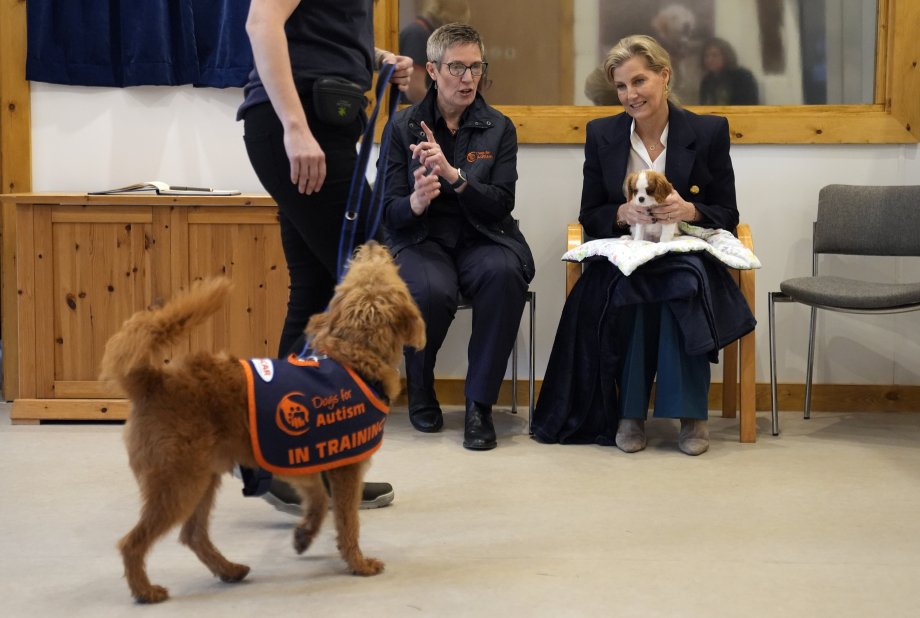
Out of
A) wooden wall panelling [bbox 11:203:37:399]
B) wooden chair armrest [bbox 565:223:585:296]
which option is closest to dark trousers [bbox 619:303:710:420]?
wooden chair armrest [bbox 565:223:585:296]

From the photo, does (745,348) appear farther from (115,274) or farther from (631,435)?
(115,274)

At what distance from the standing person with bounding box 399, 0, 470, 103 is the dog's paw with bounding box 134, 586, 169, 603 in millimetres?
2539

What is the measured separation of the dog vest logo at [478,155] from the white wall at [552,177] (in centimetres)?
48

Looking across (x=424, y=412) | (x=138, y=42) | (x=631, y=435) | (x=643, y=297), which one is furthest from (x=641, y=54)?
(x=138, y=42)

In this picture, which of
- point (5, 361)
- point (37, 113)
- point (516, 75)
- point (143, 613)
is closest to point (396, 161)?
point (516, 75)

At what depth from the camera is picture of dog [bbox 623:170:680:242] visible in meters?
3.51

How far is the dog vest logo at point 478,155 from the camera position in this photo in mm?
3705

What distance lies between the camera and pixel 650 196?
3.52 metres

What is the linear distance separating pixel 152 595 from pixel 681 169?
2379 millimetres

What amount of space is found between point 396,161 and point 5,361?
185 cm

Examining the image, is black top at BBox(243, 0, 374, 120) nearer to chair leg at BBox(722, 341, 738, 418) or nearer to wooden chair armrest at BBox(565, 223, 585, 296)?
wooden chair armrest at BBox(565, 223, 585, 296)

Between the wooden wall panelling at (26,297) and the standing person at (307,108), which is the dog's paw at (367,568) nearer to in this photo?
the standing person at (307,108)

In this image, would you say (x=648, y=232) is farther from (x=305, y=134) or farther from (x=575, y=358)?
(x=305, y=134)

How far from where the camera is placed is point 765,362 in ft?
13.8
